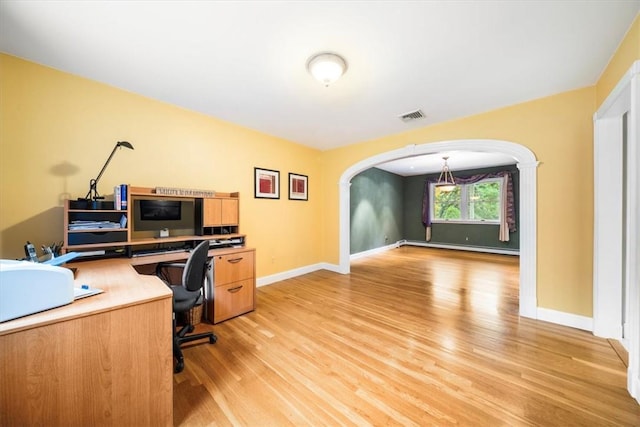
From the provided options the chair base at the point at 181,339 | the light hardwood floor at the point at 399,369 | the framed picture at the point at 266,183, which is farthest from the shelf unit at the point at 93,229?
the framed picture at the point at 266,183

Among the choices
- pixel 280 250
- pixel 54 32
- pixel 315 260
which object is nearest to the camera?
pixel 54 32

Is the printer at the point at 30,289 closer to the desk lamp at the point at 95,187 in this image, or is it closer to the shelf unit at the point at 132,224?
the shelf unit at the point at 132,224

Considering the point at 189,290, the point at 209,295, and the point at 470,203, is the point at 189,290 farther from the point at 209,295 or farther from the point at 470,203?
the point at 470,203

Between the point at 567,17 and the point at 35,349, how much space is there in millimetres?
3497

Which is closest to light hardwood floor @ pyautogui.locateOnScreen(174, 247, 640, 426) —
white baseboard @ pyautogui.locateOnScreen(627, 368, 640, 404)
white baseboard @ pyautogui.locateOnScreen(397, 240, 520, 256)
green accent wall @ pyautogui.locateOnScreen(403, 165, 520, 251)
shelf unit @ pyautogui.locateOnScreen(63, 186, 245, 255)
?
white baseboard @ pyautogui.locateOnScreen(627, 368, 640, 404)

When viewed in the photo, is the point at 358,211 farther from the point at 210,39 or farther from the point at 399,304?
the point at 210,39

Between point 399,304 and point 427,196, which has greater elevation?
point 427,196

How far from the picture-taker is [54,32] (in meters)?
1.69

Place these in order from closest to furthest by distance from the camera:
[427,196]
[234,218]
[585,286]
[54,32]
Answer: [54,32] → [585,286] → [234,218] → [427,196]

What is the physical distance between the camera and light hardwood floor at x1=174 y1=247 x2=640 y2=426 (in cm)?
140

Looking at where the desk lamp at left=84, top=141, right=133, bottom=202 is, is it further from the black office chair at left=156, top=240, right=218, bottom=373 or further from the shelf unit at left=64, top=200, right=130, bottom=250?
the black office chair at left=156, top=240, right=218, bottom=373

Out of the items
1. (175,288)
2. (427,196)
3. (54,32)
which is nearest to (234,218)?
(175,288)

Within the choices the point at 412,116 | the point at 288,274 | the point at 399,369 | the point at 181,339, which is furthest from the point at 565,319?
the point at 181,339

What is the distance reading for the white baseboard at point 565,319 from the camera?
7.80 ft
